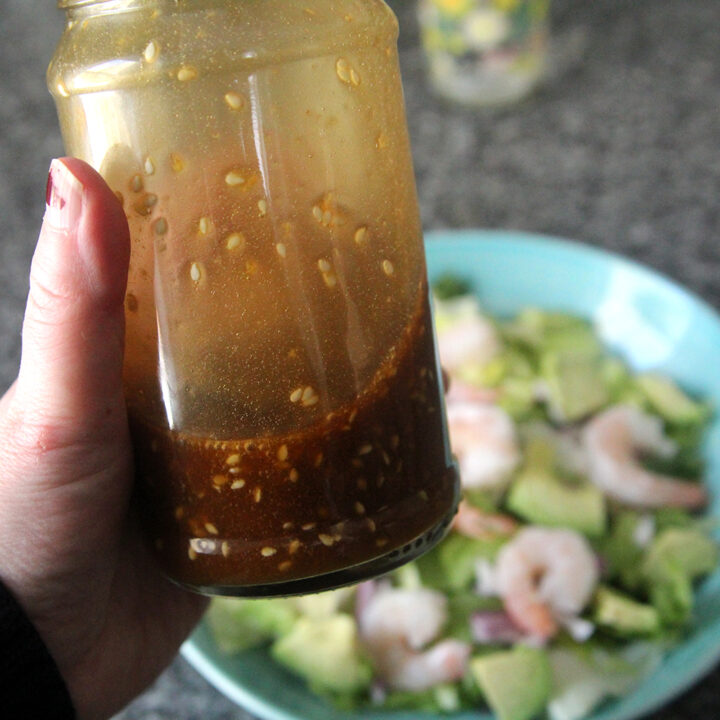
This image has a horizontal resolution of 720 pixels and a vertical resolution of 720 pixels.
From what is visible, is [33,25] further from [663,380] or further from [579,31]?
[663,380]

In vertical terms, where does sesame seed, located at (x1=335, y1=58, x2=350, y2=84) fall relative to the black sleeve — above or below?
above

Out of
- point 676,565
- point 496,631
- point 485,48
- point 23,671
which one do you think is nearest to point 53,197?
point 23,671

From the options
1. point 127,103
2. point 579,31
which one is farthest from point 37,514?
point 579,31

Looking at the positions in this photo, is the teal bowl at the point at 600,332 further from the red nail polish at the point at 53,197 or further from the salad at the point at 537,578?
the red nail polish at the point at 53,197

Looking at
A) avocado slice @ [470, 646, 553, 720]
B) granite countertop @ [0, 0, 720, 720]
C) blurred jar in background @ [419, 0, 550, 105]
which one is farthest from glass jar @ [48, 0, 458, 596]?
blurred jar in background @ [419, 0, 550, 105]

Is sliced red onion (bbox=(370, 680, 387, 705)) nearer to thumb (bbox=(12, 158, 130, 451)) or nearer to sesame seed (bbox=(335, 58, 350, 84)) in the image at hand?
thumb (bbox=(12, 158, 130, 451))

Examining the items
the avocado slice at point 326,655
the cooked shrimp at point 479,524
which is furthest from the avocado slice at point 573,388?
the avocado slice at point 326,655
